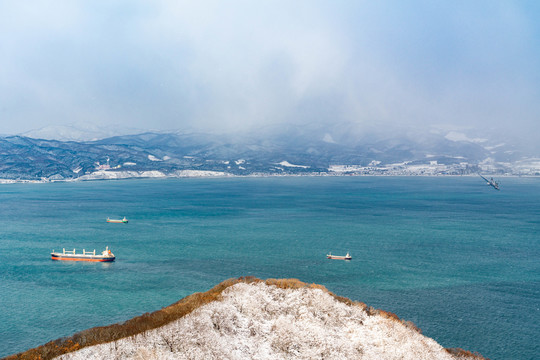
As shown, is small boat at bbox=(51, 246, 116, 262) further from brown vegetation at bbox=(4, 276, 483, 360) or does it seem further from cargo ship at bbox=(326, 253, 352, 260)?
brown vegetation at bbox=(4, 276, 483, 360)

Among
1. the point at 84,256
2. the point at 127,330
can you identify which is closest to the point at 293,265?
the point at 84,256

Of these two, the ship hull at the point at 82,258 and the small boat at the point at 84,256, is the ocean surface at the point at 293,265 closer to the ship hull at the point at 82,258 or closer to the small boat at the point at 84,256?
the ship hull at the point at 82,258

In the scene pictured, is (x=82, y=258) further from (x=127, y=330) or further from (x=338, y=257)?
(x=127, y=330)

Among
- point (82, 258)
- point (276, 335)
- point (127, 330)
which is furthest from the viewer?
point (82, 258)

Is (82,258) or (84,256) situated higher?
(84,256)

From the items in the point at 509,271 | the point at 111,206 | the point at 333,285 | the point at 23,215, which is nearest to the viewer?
the point at 333,285

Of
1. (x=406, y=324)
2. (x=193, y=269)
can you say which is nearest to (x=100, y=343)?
(x=406, y=324)

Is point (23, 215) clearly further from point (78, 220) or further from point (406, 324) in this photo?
point (406, 324)
